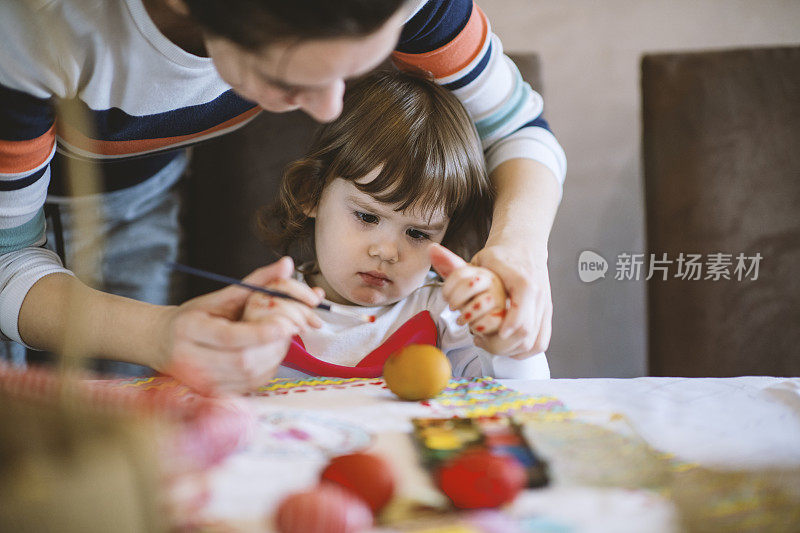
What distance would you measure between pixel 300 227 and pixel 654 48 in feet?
3.31

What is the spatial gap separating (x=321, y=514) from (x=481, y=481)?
106 millimetres

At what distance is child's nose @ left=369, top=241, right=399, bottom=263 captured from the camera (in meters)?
0.91

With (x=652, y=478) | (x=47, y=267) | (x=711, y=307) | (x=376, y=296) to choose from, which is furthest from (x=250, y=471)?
(x=711, y=307)

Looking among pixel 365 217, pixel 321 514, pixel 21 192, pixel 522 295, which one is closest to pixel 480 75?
pixel 365 217

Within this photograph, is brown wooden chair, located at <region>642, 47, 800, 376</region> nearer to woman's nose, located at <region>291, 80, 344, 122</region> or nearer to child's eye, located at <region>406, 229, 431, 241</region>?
child's eye, located at <region>406, 229, 431, 241</region>

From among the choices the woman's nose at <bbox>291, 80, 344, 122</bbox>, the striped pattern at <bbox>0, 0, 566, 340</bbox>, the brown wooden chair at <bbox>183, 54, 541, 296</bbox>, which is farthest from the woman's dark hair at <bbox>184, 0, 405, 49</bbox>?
the brown wooden chair at <bbox>183, 54, 541, 296</bbox>

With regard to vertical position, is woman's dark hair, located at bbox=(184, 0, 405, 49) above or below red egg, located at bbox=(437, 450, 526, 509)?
above

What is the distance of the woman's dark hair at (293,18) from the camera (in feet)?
1.44

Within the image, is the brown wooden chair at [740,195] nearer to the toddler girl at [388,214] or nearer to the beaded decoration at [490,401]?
the toddler girl at [388,214]

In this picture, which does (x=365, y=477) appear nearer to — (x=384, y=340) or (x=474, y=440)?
(x=474, y=440)

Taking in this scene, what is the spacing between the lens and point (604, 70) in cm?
154

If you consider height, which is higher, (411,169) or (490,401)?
(411,169)

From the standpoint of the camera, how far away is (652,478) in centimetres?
45

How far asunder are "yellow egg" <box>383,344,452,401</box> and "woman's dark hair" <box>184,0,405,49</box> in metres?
0.32
